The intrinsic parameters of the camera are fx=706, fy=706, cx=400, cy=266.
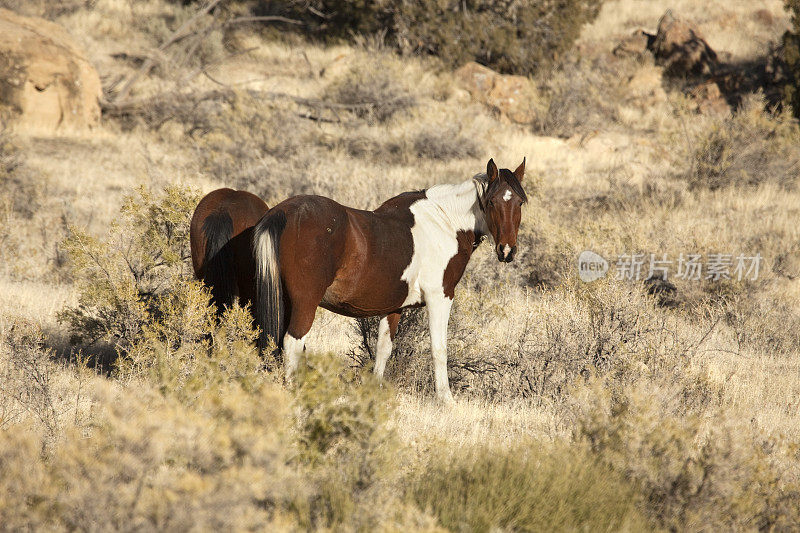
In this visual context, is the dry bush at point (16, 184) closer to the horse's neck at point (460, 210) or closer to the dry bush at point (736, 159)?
the horse's neck at point (460, 210)

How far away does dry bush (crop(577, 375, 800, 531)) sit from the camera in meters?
3.62

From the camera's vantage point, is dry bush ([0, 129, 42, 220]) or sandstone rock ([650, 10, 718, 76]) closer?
dry bush ([0, 129, 42, 220])

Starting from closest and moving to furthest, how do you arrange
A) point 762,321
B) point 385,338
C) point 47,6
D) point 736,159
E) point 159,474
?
point 159,474
point 385,338
point 762,321
point 736,159
point 47,6

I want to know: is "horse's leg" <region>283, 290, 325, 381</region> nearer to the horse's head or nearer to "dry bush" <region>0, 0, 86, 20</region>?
Answer: the horse's head

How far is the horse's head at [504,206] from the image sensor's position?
530cm

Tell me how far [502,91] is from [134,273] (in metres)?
13.6

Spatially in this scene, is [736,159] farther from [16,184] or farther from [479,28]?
[16,184]

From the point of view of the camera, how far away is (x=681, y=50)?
820 inches

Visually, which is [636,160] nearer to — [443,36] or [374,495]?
[443,36]

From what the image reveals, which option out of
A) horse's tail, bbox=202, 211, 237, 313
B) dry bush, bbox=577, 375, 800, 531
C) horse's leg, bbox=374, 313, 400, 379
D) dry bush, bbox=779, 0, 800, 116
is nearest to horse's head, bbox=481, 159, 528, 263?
horse's leg, bbox=374, 313, 400, 379

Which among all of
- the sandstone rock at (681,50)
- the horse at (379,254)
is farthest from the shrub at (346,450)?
the sandstone rock at (681,50)

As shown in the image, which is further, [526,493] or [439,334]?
[439,334]

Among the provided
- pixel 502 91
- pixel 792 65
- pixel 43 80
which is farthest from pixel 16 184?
pixel 792 65

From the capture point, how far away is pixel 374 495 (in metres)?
3.25
